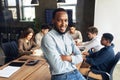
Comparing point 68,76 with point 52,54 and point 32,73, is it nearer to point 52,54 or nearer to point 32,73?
point 52,54

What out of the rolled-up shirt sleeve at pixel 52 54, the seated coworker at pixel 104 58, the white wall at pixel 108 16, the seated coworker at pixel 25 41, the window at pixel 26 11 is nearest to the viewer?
the rolled-up shirt sleeve at pixel 52 54

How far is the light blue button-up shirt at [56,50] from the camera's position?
1573 millimetres

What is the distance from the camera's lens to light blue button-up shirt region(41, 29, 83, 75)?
157cm

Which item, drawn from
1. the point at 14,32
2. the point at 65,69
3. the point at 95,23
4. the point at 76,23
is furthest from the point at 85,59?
the point at 14,32

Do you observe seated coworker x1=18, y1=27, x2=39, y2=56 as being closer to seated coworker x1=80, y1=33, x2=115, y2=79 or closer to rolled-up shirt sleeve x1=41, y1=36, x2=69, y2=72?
seated coworker x1=80, y1=33, x2=115, y2=79

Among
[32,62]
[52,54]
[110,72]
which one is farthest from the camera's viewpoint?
[32,62]

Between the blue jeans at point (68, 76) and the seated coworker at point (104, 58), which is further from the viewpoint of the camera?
the seated coworker at point (104, 58)

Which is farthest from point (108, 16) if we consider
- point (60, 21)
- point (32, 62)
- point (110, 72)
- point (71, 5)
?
point (60, 21)

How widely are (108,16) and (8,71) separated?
3.35 m

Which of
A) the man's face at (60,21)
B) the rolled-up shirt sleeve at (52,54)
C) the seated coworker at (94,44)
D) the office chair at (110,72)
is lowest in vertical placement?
the office chair at (110,72)

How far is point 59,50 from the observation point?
63.9 inches

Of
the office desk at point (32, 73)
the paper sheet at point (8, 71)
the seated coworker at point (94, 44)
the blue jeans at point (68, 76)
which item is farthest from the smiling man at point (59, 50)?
the seated coworker at point (94, 44)

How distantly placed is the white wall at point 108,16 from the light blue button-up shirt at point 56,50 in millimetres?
3530

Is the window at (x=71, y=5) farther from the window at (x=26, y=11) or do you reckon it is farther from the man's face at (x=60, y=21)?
the man's face at (x=60, y=21)
